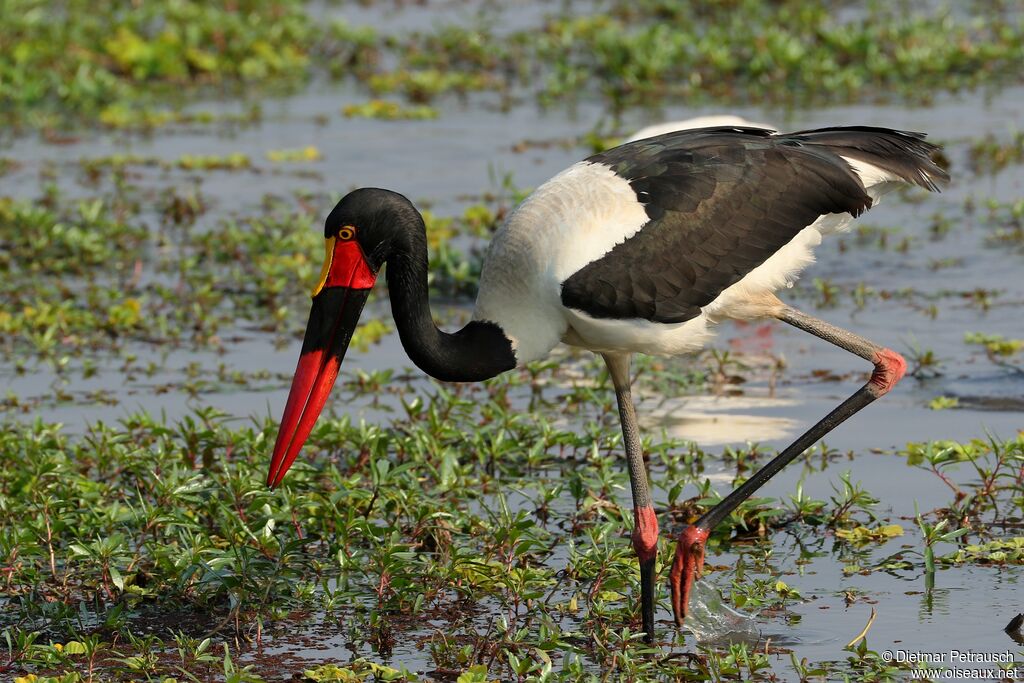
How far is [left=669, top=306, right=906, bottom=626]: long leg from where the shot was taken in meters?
4.36

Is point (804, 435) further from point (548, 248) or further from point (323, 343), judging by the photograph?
point (323, 343)

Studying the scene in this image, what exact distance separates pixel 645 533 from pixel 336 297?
97 cm

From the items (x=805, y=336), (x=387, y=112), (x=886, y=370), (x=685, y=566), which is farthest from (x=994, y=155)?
(x=685, y=566)

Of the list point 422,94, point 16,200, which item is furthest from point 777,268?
point 422,94

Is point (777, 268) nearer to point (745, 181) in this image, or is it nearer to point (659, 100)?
point (745, 181)

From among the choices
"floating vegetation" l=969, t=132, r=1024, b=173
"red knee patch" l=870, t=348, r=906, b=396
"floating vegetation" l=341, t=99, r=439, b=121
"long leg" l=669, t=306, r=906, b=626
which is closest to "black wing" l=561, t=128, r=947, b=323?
"long leg" l=669, t=306, r=906, b=626

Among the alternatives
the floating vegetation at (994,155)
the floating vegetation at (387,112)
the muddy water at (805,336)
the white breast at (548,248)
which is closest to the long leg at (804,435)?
the muddy water at (805,336)

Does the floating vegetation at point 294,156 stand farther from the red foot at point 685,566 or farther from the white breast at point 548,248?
the red foot at point 685,566

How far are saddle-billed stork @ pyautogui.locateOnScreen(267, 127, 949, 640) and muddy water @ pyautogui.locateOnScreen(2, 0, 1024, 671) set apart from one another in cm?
48

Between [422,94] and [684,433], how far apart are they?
584 centimetres

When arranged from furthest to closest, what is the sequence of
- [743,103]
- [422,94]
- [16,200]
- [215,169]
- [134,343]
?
[422,94]
[743,103]
[215,169]
[16,200]
[134,343]

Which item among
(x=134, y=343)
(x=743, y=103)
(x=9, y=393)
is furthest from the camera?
(x=743, y=103)

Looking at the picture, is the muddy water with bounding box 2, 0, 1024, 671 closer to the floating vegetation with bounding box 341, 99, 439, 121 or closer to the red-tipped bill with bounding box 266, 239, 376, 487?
the floating vegetation with bounding box 341, 99, 439, 121

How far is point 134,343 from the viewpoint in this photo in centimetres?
686
